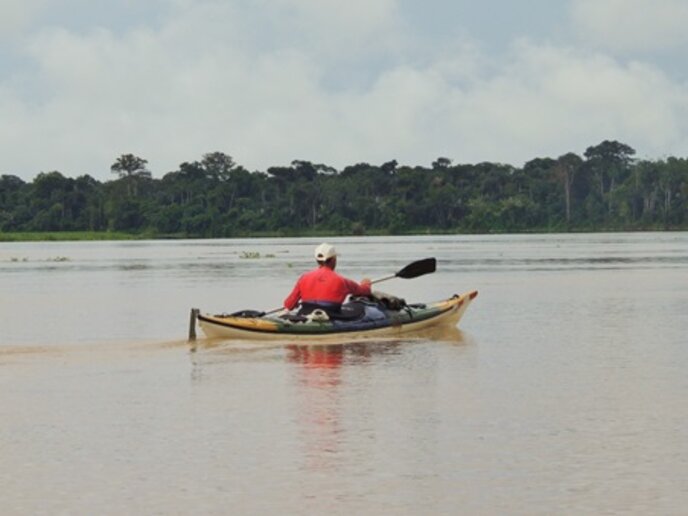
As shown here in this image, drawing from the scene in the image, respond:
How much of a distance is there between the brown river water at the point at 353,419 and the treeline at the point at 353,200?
384 feet

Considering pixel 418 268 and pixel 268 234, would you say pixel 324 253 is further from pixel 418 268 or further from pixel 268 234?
pixel 268 234

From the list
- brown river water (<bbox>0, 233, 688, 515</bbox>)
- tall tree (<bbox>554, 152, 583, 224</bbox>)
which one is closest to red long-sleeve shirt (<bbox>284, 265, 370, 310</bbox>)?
brown river water (<bbox>0, 233, 688, 515</bbox>)

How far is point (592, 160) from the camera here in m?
160

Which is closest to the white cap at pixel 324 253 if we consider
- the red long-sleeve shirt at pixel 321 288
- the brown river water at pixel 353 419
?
the red long-sleeve shirt at pixel 321 288

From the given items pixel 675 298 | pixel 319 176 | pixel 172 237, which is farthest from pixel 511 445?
pixel 319 176

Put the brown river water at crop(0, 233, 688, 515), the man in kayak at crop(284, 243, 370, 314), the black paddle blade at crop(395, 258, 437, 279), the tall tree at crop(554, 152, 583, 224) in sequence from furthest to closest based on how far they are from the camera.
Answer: the tall tree at crop(554, 152, 583, 224) < the black paddle blade at crop(395, 258, 437, 279) < the man in kayak at crop(284, 243, 370, 314) < the brown river water at crop(0, 233, 688, 515)

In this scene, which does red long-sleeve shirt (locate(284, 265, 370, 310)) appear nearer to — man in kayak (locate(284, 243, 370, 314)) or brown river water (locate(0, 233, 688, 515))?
man in kayak (locate(284, 243, 370, 314))

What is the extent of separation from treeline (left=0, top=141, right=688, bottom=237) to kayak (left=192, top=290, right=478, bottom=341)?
12163 centimetres

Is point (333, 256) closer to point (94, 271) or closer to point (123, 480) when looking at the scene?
point (123, 480)

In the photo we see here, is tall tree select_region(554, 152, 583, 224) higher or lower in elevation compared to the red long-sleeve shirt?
higher

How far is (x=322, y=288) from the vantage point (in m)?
21.0

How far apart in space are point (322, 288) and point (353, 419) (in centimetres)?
731

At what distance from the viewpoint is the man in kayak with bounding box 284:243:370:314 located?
68.7 feet

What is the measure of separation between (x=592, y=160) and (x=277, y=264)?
344ft
